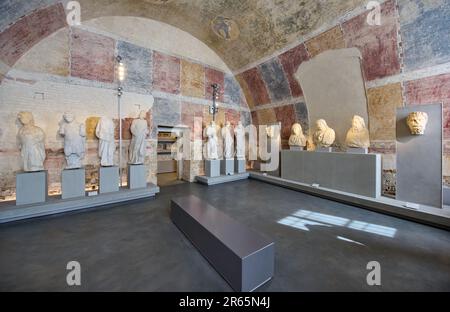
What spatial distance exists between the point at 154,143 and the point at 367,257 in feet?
20.9

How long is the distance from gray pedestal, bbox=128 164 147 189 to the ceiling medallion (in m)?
5.76

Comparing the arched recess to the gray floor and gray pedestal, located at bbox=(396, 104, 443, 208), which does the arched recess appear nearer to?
the gray floor

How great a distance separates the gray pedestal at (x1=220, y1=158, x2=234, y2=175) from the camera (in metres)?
7.59

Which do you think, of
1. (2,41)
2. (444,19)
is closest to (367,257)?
(444,19)

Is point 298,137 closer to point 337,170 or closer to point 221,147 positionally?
point 337,170

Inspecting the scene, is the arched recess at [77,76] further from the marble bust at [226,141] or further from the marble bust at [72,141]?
the marble bust at [226,141]

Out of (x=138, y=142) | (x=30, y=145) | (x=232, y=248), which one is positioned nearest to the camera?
(x=232, y=248)

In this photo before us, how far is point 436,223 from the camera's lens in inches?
133

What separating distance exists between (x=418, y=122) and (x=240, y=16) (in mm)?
5889

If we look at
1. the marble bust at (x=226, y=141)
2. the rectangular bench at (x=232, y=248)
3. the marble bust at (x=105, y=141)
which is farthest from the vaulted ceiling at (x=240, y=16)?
the rectangular bench at (x=232, y=248)

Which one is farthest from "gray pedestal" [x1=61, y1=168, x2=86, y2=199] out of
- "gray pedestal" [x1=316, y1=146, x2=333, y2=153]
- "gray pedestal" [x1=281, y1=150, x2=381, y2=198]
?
"gray pedestal" [x1=316, y1=146, x2=333, y2=153]

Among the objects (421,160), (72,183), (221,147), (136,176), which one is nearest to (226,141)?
(221,147)

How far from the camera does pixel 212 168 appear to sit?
7082mm
